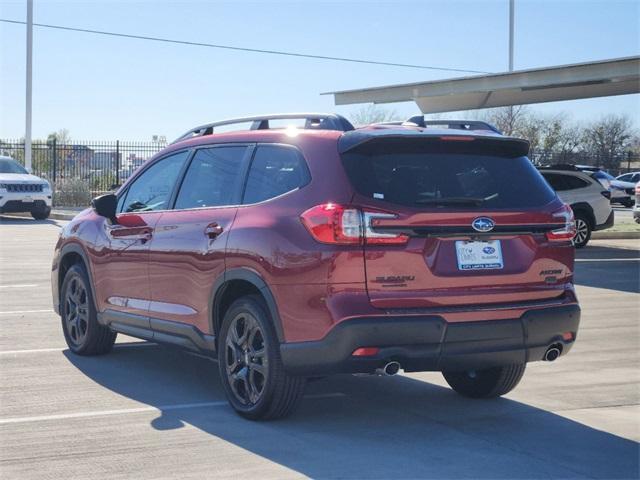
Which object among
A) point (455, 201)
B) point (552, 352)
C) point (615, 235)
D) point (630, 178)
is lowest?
point (615, 235)

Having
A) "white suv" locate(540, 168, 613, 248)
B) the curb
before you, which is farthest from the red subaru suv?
the curb

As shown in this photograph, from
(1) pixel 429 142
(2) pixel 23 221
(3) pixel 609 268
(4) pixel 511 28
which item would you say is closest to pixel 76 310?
(1) pixel 429 142

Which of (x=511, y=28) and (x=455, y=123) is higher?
(x=511, y=28)

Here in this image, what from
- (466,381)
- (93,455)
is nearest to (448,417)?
(466,381)

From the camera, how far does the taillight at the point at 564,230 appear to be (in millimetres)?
6641

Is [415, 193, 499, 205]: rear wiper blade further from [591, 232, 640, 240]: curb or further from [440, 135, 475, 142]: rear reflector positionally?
[591, 232, 640, 240]: curb

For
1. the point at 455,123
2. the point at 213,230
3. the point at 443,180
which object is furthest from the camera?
the point at 455,123

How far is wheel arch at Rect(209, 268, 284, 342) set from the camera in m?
6.28

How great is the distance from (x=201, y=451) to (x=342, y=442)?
836mm

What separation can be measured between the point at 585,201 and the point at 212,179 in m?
16.1

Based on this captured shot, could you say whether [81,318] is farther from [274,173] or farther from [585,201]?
[585,201]

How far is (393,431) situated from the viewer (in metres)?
6.40

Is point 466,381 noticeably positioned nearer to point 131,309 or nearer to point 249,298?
point 249,298

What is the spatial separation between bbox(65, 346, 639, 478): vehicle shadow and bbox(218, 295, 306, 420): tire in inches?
4.8
